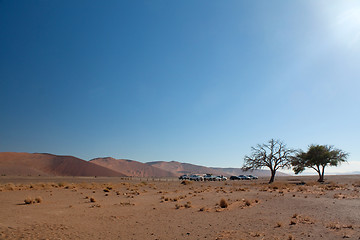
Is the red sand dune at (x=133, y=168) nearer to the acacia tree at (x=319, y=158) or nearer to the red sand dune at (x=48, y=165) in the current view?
the red sand dune at (x=48, y=165)

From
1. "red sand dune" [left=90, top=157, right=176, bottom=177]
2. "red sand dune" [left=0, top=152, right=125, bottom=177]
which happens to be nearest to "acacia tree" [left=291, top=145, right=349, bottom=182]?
"red sand dune" [left=0, top=152, right=125, bottom=177]

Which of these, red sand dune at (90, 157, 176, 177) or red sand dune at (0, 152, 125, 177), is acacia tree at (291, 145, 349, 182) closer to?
red sand dune at (0, 152, 125, 177)

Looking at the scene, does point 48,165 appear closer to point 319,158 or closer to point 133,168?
point 133,168

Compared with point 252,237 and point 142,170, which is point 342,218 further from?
point 142,170

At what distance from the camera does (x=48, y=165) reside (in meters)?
122

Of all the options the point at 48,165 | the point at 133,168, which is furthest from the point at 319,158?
the point at 133,168

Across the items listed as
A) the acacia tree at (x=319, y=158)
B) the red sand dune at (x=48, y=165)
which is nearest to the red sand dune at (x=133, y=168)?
the red sand dune at (x=48, y=165)

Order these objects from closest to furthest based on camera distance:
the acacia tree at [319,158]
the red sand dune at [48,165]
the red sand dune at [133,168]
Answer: the acacia tree at [319,158] < the red sand dune at [48,165] < the red sand dune at [133,168]

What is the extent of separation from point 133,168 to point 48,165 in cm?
6581

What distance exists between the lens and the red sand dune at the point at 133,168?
165 m

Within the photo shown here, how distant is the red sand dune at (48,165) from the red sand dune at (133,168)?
1463 inches

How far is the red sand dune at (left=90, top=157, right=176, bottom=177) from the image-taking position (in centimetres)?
16543

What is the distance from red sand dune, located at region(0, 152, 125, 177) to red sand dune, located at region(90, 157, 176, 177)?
1463 inches

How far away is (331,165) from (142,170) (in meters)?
136
